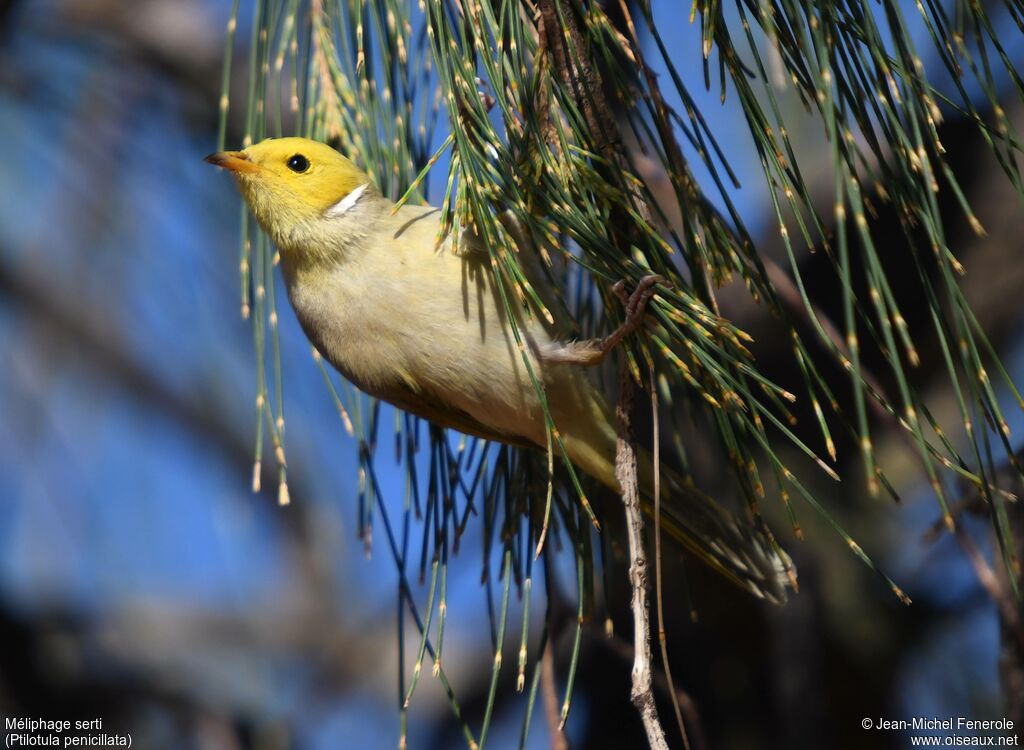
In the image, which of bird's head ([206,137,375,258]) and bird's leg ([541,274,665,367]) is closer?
bird's leg ([541,274,665,367])

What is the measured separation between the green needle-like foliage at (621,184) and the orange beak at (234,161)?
8cm

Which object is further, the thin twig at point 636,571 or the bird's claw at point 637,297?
the bird's claw at point 637,297

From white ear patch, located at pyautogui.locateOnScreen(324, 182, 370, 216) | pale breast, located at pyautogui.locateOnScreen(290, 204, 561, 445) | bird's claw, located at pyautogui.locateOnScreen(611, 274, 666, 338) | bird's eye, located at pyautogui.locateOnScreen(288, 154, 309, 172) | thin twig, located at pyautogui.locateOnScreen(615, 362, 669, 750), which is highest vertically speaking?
bird's eye, located at pyautogui.locateOnScreen(288, 154, 309, 172)

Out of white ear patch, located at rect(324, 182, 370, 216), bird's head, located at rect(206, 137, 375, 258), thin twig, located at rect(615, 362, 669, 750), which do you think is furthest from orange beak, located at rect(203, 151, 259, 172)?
thin twig, located at rect(615, 362, 669, 750)

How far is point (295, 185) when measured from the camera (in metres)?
2.33

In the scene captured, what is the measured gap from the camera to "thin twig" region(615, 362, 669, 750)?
4.53ft

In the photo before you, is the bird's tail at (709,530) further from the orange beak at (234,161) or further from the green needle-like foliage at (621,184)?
the orange beak at (234,161)

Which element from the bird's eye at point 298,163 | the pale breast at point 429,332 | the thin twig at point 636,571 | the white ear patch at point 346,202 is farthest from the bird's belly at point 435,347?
the thin twig at point 636,571

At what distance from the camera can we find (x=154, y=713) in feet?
14.6

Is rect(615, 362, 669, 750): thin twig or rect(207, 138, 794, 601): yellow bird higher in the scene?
rect(207, 138, 794, 601): yellow bird

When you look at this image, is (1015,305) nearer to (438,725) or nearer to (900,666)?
(900,666)

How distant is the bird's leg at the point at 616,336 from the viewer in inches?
62.1

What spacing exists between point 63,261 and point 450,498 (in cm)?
258

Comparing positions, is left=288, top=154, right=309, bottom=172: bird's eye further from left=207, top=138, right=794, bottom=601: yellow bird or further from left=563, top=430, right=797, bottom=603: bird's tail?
left=563, top=430, right=797, bottom=603: bird's tail
